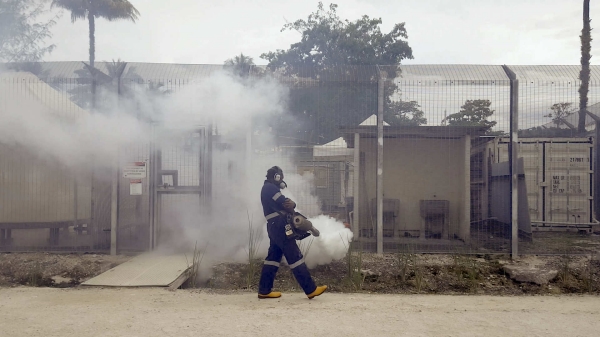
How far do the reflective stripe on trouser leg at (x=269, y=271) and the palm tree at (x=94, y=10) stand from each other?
809 inches

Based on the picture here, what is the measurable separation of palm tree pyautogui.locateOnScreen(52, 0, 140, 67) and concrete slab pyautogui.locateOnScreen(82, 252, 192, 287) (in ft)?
59.7

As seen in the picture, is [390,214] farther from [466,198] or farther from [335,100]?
[335,100]

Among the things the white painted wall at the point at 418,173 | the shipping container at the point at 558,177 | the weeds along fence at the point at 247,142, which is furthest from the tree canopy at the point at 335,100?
the shipping container at the point at 558,177

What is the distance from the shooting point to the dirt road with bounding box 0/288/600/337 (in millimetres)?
4676

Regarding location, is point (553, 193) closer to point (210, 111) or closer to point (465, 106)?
point (465, 106)

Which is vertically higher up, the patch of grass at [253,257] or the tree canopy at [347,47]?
the tree canopy at [347,47]

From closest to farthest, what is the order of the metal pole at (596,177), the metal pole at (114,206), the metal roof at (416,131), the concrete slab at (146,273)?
the concrete slab at (146,273)
the metal pole at (114,206)
the metal roof at (416,131)
the metal pole at (596,177)

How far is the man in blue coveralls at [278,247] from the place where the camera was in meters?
5.87

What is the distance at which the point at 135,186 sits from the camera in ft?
27.6

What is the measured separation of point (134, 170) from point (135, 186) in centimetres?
28

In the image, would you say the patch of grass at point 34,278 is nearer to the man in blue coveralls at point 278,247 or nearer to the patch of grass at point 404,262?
the man in blue coveralls at point 278,247

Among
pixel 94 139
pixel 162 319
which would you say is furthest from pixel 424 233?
pixel 94 139


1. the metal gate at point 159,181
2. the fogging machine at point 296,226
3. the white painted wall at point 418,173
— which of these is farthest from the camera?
the white painted wall at point 418,173

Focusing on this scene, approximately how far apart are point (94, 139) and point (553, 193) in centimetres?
1049
